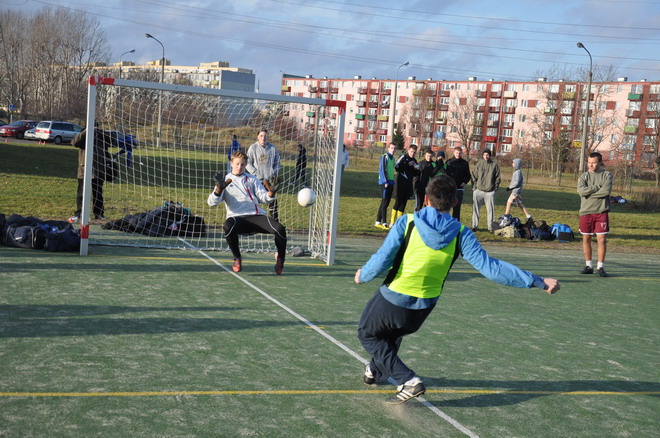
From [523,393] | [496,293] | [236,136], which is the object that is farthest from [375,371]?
[236,136]

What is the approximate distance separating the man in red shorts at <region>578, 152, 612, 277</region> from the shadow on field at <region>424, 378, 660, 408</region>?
20.0 feet

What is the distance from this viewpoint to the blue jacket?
4.63 m

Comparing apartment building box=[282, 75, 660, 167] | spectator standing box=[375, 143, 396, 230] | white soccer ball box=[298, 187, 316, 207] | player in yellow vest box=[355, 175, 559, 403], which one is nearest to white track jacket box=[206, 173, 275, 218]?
white soccer ball box=[298, 187, 316, 207]

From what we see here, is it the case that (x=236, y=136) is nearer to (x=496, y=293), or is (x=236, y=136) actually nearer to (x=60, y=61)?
(x=496, y=293)

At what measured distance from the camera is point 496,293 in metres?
9.86

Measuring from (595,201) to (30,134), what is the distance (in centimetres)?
4294

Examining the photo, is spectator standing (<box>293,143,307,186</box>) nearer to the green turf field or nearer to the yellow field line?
the green turf field

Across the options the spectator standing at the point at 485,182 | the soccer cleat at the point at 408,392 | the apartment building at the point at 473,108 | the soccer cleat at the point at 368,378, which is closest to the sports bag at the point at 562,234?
the spectator standing at the point at 485,182

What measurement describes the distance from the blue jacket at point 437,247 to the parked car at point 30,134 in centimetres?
4586

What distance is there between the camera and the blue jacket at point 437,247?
15.2ft

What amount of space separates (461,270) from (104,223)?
690cm

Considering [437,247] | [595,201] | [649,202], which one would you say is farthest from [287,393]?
[649,202]

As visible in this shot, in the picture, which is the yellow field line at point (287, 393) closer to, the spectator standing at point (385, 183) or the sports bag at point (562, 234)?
the spectator standing at point (385, 183)

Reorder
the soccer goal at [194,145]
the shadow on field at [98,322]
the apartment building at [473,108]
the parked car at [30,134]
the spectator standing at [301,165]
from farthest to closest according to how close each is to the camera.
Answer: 1. the apartment building at [473,108]
2. the parked car at [30,134]
3. the spectator standing at [301,165]
4. the soccer goal at [194,145]
5. the shadow on field at [98,322]
